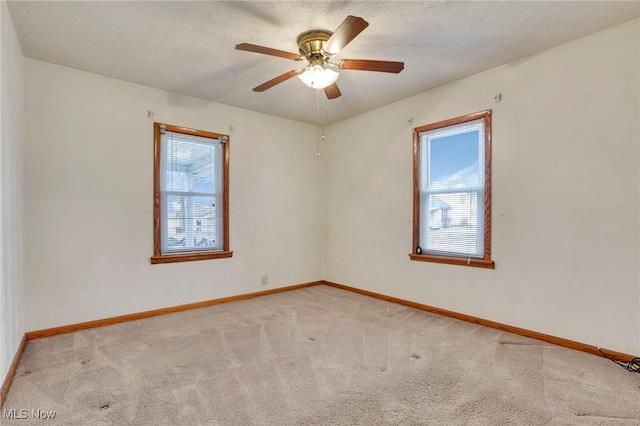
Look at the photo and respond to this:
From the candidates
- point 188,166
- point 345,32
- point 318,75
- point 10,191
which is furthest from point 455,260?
point 10,191

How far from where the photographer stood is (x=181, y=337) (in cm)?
294

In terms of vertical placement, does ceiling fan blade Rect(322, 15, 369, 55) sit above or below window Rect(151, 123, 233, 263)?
above

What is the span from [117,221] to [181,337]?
1456mm

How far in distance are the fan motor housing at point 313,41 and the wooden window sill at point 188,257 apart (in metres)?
2.65

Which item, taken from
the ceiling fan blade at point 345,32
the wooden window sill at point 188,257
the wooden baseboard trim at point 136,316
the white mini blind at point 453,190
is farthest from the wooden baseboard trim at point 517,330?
the ceiling fan blade at point 345,32

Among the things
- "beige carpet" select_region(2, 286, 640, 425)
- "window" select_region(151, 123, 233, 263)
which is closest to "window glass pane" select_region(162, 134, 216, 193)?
"window" select_region(151, 123, 233, 263)

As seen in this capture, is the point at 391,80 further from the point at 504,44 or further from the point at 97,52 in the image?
the point at 97,52

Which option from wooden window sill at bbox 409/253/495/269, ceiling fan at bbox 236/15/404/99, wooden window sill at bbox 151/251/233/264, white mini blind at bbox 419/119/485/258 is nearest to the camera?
ceiling fan at bbox 236/15/404/99

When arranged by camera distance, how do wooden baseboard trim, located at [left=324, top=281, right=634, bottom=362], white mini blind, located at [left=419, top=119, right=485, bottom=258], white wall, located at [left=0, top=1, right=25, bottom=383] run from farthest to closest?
white mini blind, located at [left=419, top=119, right=485, bottom=258], wooden baseboard trim, located at [left=324, top=281, right=634, bottom=362], white wall, located at [left=0, top=1, right=25, bottom=383]

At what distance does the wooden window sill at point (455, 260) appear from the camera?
10.5ft

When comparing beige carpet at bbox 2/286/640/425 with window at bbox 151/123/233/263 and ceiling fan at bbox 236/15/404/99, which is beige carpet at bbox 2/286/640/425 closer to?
window at bbox 151/123/233/263

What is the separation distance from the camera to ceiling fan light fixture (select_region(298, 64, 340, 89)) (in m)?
2.50

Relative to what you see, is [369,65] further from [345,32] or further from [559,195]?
[559,195]

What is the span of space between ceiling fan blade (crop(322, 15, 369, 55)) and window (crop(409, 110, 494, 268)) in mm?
1883
